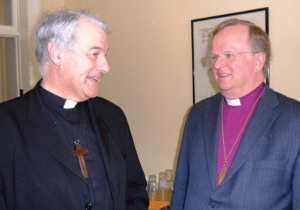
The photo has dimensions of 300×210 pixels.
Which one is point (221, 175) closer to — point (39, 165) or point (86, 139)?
point (86, 139)

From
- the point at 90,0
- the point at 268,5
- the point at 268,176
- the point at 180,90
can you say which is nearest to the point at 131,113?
the point at 180,90

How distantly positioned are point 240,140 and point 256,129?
0.13 m

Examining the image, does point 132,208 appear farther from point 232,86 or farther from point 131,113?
point 131,113

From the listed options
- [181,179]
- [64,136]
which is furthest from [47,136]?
[181,179]

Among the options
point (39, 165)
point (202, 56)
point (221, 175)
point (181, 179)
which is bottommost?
point (181, 179)

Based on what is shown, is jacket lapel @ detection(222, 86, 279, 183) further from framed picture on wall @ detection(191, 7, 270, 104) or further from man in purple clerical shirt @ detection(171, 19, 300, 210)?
framed picture on wall @ detection(191, 7, 270, 104)

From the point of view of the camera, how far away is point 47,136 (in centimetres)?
128

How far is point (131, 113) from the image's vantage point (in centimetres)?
324

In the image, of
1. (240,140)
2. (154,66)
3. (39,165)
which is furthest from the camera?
(154,66)

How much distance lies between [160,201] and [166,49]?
1.45 m

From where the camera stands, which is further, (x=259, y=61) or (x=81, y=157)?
(x=259, y=61)

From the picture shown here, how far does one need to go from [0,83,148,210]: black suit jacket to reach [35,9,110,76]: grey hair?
0.21 metres

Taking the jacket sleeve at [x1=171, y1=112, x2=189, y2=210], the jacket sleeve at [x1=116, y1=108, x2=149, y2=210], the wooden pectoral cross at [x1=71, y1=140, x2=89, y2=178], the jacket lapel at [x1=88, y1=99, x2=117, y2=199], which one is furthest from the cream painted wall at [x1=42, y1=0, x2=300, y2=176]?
the wooden pectoral cross at [x1=71, y1=140, x2=89, y2=178]

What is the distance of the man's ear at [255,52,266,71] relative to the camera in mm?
1628
